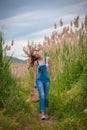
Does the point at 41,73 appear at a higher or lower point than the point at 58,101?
higher

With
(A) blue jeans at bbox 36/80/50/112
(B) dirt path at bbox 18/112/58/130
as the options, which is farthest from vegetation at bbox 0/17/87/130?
(A) blue jeans at bbox 36/80/50/112

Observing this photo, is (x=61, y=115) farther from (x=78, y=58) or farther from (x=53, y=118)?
(x=78, y=58)

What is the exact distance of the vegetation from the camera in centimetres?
567

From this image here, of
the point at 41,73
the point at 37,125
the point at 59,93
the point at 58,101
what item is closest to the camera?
the point at 37,125

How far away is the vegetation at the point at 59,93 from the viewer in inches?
223

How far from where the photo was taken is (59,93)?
7551mm

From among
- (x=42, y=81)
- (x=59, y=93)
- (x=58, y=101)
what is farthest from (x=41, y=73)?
(x=59, y=93)

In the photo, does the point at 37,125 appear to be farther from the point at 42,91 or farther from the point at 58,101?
the point at 58,101

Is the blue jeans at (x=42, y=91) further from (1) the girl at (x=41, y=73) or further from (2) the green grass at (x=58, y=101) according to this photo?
(2) the green grass at (x=58, y=101)

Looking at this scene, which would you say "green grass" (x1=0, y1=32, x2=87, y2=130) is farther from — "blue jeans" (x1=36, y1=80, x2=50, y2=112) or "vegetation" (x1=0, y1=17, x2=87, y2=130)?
"blue jeans" (x1=36, y1=80, x2=50, y2=112)

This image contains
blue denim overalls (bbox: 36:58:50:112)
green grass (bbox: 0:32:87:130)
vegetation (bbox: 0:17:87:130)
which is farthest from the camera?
blue denim overalls (bbox: 36:58:50:112)

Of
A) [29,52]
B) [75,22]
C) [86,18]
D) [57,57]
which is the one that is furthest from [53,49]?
[29,52]

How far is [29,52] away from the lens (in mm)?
6918

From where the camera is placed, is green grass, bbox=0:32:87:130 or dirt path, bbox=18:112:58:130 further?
dirt path, bbox=18:112:58:130
